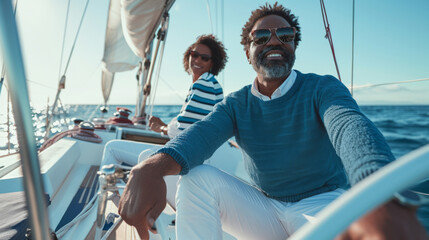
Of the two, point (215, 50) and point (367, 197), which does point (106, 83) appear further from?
point (367, 197)

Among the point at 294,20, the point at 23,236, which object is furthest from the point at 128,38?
the point at 23,236

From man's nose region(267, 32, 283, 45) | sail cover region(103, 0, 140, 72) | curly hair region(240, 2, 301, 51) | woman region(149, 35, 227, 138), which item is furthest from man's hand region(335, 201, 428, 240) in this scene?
sail cover region(103, 0, 140, 72)

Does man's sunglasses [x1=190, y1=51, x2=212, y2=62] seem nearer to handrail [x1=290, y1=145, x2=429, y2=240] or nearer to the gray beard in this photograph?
the gray beard

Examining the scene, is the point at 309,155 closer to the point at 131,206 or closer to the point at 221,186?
the point at 221,186

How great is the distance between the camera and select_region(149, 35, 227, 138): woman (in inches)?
64.1

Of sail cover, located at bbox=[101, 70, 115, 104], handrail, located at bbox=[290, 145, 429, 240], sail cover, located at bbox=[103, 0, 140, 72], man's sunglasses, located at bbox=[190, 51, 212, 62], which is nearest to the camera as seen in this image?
handrail, located at bbox=[290, 145, 429, 240]

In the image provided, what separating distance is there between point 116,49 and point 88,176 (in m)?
5.06

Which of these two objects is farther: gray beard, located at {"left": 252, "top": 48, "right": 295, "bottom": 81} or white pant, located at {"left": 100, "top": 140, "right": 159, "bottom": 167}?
white pant, located at {"left": 100, "top": 140, "right": 159, "bottom": 167}

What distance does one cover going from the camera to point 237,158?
2.56m

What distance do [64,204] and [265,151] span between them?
1.44 metres

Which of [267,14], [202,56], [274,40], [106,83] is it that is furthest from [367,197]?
[106,83]

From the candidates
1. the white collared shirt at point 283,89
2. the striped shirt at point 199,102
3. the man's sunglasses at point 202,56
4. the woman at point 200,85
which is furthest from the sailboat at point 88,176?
the man's sunglasses at point 202,56


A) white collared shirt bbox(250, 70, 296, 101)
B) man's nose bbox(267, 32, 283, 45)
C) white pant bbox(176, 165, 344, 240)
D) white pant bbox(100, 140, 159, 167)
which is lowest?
white pant bbox(100, 140, 159, 167)

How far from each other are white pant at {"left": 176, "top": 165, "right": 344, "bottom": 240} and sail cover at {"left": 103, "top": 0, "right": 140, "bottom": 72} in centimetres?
605
